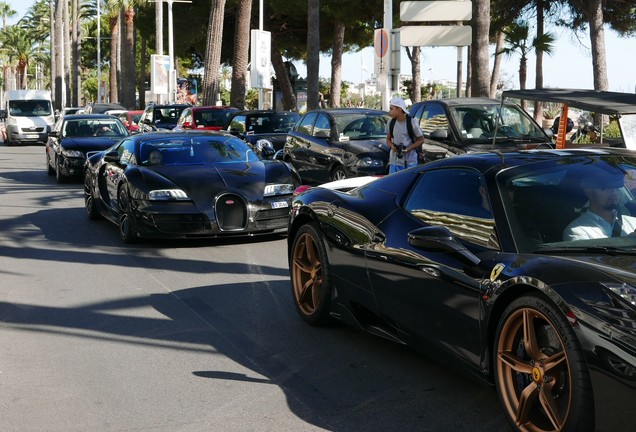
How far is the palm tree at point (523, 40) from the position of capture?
34.5 meters

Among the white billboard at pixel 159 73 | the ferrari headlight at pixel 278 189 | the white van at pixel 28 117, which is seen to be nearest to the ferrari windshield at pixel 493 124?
the ferrari headlight at pixel 278 189

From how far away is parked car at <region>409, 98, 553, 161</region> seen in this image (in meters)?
14.1

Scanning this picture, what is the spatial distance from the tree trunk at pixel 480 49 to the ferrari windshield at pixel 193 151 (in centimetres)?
963

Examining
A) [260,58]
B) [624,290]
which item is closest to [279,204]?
[624,290]

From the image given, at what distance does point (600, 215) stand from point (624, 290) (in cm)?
106

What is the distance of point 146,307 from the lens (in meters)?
7.89

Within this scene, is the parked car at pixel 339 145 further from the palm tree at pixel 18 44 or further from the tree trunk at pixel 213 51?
the palm tree at pixel 18 44

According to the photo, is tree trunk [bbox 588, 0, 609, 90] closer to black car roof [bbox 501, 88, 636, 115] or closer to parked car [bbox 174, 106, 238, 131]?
parked car [bbox 174, 106, 238, 131]

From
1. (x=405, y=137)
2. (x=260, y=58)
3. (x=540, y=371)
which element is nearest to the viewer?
(x=540, y=371)

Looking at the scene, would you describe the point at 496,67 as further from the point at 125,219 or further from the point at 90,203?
the point at 125,219

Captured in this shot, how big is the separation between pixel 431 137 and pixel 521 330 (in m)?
10.0

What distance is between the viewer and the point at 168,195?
11.0 meters

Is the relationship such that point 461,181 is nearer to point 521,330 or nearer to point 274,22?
point 521,330

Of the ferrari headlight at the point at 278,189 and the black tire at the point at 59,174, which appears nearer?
the ferrari headlight at the point at 278,189
